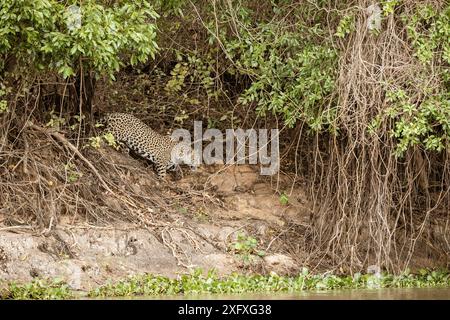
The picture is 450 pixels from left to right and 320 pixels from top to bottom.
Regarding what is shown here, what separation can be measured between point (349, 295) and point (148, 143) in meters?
4.13

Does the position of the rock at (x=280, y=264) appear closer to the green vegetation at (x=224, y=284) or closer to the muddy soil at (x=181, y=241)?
the muddy soil at (x=181, y=241)

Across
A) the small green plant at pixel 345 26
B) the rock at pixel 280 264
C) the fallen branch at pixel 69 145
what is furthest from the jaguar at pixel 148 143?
the small green plant at pixel 345 26

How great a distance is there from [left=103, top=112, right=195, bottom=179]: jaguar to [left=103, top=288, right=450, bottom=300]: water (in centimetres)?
340

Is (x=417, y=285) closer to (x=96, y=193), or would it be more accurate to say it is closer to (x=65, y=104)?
(x=96, y=193)

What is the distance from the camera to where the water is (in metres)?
10.6

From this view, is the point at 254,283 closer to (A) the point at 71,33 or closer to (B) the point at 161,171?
(B) the point at 161,171

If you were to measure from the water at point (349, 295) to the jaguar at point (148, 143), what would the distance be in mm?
3400

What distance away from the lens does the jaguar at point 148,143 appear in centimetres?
1373

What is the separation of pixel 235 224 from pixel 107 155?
189cm

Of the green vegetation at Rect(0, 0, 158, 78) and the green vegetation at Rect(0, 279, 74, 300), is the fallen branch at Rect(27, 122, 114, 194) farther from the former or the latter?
the green vegetation at Rect(0, 279, 74, 300)

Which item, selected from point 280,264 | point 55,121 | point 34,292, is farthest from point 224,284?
point 55,121

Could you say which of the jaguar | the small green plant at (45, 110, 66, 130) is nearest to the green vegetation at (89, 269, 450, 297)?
the small green plant at (45, 110, 66, 130)

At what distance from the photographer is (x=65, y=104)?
1302 cm

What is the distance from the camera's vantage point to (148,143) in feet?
45.7
